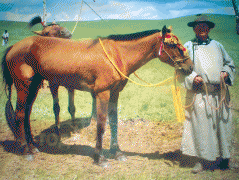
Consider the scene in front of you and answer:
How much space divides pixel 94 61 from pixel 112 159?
1860mm

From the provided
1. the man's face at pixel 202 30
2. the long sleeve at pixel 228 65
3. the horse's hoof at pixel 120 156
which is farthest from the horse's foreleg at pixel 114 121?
the long sleeve at pixel 228 65

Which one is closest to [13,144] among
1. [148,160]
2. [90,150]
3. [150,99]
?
[90,150]

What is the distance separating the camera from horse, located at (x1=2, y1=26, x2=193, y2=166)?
8.76 feet

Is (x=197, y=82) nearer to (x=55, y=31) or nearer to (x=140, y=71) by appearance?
(x=140, y=71)

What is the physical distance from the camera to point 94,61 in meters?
2.72

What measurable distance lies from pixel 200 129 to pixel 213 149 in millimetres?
354

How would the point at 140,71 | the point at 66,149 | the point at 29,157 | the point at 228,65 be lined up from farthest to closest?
the point at 140,71 < the point at 66,149 < the point at 29,157 < the point at 228,65

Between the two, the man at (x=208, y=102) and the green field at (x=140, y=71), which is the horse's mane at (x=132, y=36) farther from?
the man at (x=208, y=102)

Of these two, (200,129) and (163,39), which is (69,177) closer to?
(200,129)

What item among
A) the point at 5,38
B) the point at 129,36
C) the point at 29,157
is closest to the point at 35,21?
the point at 5,38

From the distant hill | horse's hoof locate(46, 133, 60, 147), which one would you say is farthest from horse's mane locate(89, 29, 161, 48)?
horse's hoof locate(46, 133, 60, 147)

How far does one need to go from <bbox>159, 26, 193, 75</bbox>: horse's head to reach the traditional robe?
0.51 ft

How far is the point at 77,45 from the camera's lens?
9.37 feet

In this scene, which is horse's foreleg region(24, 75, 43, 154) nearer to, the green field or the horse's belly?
the horse's belly
